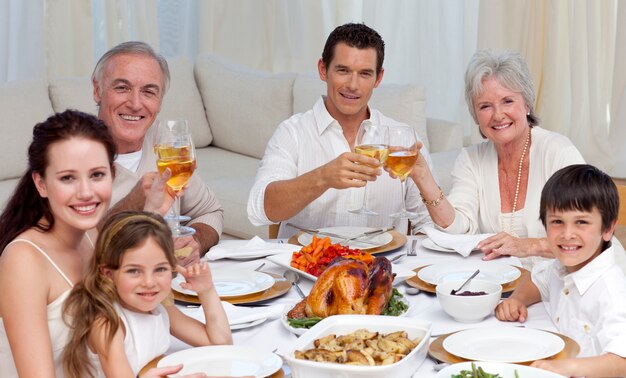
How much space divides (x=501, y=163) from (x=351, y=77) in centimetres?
54

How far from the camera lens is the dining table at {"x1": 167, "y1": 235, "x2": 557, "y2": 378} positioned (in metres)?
1.92

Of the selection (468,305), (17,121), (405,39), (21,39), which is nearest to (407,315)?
(468,305)

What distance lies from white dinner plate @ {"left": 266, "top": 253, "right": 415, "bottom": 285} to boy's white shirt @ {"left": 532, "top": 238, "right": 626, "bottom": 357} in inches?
14.8

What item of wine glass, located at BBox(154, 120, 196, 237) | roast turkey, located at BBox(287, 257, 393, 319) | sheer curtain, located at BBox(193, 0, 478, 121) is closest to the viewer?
roast turkey, located at BBox(287, 257, 393, 319)

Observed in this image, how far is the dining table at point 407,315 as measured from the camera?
1918mm

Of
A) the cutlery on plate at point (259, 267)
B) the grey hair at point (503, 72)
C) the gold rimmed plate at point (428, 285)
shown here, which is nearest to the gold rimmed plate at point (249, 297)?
the cutlery on plate at point (259, 267)

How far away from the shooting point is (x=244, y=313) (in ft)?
6.73

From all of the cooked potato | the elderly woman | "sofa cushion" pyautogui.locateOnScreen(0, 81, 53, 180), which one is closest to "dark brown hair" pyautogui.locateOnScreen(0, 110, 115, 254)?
the cooked potato

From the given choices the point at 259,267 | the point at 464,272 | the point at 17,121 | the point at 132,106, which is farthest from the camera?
the point at 17,121

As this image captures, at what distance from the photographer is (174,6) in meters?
7.04

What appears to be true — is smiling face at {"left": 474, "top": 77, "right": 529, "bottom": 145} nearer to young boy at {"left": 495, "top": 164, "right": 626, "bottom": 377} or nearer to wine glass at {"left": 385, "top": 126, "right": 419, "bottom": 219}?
wine glass at {"left": 385, "top": 126, "right": 419, "bottom": 219}

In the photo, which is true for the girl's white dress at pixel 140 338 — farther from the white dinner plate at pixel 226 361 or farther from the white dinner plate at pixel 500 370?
the white dinner plate at pixel 500 370

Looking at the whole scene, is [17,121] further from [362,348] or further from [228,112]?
[362,348]

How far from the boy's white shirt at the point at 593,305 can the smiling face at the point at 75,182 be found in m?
0.95
